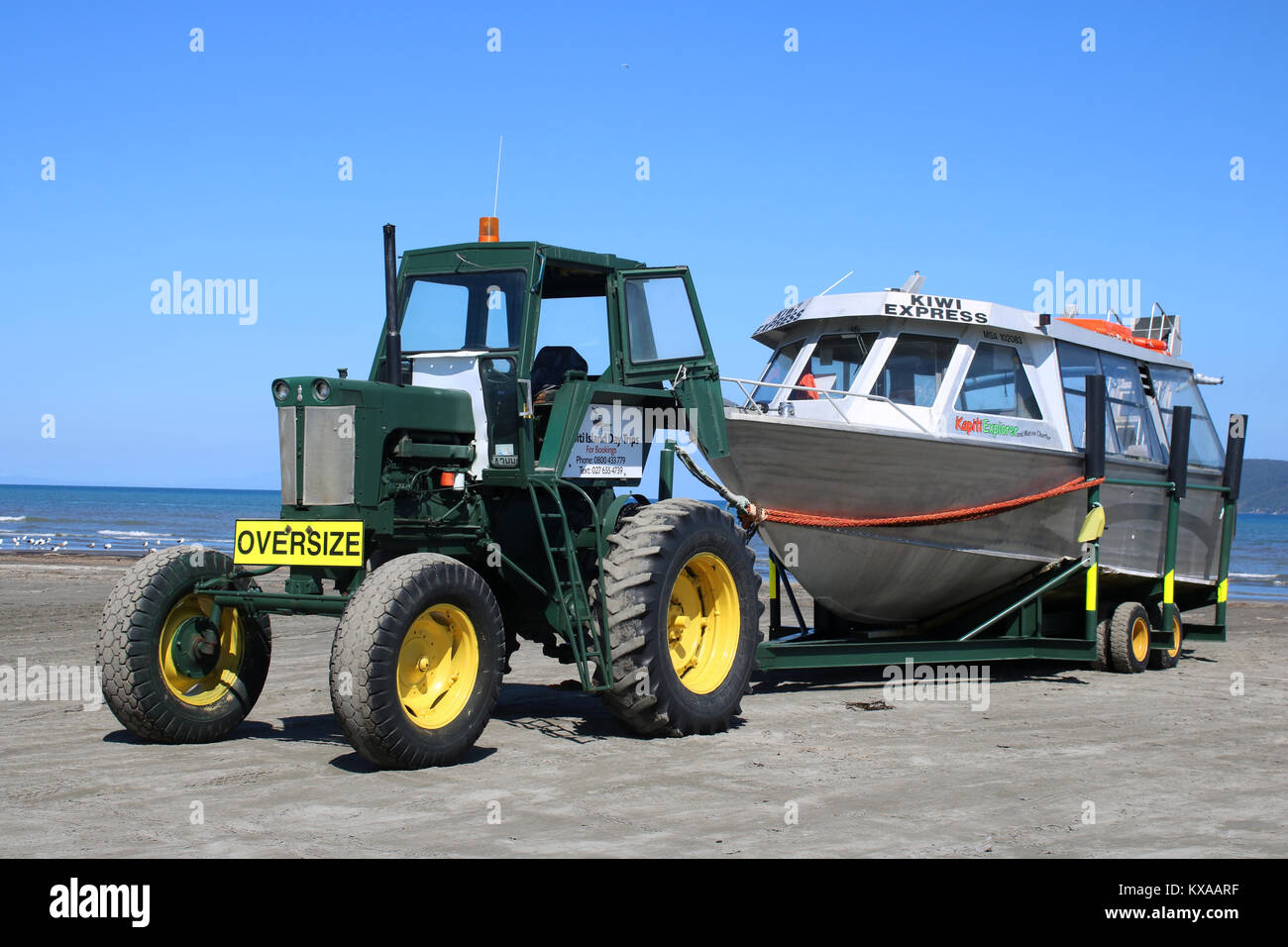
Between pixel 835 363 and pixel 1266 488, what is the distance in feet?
519

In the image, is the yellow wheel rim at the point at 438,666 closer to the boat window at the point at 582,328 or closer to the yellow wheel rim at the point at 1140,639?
the boat window at the point at 582,328

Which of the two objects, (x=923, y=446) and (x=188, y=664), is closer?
(x=188, y=664)

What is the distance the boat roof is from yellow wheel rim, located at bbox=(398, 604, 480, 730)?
5.16 m

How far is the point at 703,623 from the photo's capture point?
877 cm

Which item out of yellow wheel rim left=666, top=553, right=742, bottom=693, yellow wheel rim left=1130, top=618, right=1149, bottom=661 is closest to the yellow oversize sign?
yellow wheel rim left=666, top=553, right=742, bottom=693

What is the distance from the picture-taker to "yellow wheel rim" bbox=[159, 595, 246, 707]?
7.60 m

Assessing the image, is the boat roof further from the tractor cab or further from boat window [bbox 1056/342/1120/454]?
the tractor cab

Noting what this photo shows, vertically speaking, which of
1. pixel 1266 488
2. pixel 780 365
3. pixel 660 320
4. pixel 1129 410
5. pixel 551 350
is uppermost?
pixel 660 320

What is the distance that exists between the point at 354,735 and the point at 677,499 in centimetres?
285

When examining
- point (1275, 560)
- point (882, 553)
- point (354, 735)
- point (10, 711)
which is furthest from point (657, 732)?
point (1275, 560)
